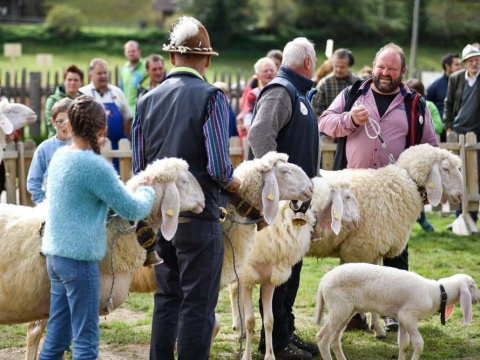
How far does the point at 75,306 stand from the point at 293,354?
233 centimetres

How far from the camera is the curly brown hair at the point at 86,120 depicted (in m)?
4.40

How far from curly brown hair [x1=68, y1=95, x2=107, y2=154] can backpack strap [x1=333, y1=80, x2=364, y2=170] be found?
10.3ft

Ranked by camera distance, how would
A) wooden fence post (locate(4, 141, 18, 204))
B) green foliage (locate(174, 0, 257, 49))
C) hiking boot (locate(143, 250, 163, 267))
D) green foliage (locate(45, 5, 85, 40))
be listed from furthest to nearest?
green foliage (locate(45, 5, 85, 40)) < green foliage (locate(174, 0, 257, 49)) < wooden fence post (locate(4, 141, 18, 204)) < hiking boot (locate(143, 250, 163, 267))

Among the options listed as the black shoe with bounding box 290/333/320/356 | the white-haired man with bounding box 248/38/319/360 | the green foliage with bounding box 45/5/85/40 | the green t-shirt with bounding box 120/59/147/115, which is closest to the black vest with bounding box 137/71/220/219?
the white-haired man with bounding box 248/38/319/360

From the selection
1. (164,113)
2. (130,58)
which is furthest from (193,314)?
(130,58)

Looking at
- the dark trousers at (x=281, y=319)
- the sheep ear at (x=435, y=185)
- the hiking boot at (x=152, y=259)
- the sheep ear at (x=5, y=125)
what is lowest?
the dark trousers at (x=281, y=319)

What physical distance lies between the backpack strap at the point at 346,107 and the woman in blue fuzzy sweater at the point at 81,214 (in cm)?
307

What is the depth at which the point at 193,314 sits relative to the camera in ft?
15.8

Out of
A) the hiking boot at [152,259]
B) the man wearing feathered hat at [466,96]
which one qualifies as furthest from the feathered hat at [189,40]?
the man wearing feathered hat at [466,96]

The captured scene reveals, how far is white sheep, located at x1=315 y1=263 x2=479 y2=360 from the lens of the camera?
5.81 metres

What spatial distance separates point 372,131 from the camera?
6852mm

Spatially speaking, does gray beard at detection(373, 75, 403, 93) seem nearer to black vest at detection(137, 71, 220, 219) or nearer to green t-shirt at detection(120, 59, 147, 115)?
black vest at detection(137, 71, 220, 219)

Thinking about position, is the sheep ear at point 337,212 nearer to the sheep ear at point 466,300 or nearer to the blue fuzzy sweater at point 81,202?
the sheep ear at point 466,300

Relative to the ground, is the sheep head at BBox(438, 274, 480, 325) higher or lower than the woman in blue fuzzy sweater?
lower
